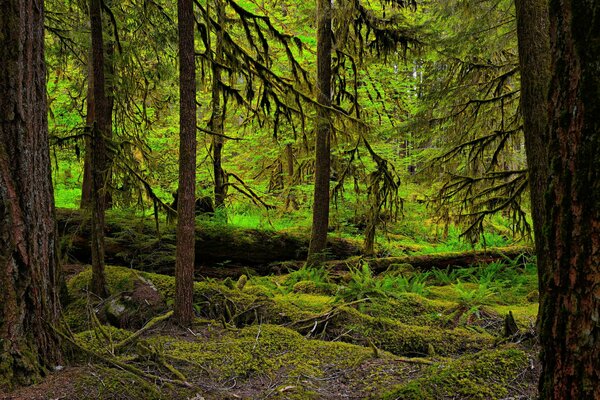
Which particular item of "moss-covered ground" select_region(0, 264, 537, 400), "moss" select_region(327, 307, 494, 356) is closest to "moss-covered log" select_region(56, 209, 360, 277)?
"moss-covered ground" select_region(0, 264, 537, 400)

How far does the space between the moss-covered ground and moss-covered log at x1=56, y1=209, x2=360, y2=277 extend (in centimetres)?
125

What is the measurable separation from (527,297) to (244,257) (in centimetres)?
564

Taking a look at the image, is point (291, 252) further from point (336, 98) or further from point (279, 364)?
point (279, 364)

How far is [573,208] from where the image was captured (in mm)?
1536

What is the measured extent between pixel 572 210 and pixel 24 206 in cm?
354

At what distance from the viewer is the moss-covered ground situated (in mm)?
3572

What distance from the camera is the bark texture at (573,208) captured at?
147 cm

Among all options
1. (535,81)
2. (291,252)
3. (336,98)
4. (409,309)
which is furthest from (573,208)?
(291,252)

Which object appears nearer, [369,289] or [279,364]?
[279,364]

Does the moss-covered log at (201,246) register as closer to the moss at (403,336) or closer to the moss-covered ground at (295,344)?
the moss-covered ground at (295,344)

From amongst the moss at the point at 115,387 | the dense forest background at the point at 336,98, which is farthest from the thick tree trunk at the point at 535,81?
the moss at the point at 115,387

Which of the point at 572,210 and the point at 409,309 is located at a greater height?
the point at 572,210

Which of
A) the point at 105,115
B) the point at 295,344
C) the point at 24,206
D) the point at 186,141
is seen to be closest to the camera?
the point at 24,206

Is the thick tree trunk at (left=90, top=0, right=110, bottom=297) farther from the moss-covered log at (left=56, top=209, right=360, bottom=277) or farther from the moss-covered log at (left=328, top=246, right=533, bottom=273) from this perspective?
the moss-covered log at (left=328, top=246, right=533, bottom=273)
